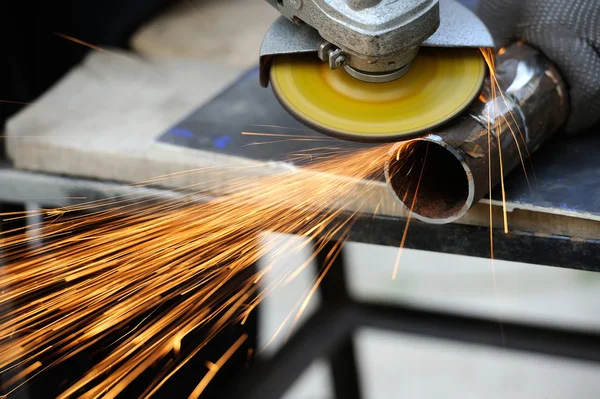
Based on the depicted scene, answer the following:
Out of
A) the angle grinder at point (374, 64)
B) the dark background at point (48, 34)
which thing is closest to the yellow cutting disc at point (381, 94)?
the angle grinder at point (374, 64)

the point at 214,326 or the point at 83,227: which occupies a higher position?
the point at 83,227

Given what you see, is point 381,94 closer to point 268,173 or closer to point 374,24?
point 374,24

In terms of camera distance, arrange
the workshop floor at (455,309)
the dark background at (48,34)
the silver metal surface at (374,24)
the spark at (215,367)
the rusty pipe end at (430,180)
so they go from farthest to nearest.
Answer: the workshop floor at (455,309)
the dark background at (48,34)
the spark at (215,367)
the rusty pipe end at (430,180)
the silver metal surface at (374,24)

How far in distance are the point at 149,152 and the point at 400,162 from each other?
0.60 metres

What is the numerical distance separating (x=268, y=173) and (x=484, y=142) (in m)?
0.45

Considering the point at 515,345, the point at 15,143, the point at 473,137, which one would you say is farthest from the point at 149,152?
the point at 515,345

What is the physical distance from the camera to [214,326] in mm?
1871

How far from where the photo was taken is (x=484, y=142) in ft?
4.21

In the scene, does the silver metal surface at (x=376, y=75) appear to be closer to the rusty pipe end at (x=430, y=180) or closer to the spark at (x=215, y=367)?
the rusty pipe end at (x=430, y=180)

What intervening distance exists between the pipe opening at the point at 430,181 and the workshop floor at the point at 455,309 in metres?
1.06

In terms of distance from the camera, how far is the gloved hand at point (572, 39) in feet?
4.86

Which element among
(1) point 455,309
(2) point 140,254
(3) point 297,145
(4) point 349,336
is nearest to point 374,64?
(3) point 297,145

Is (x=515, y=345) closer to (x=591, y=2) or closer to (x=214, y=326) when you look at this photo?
(x=214, y=326)

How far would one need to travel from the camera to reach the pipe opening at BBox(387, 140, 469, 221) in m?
1.31
